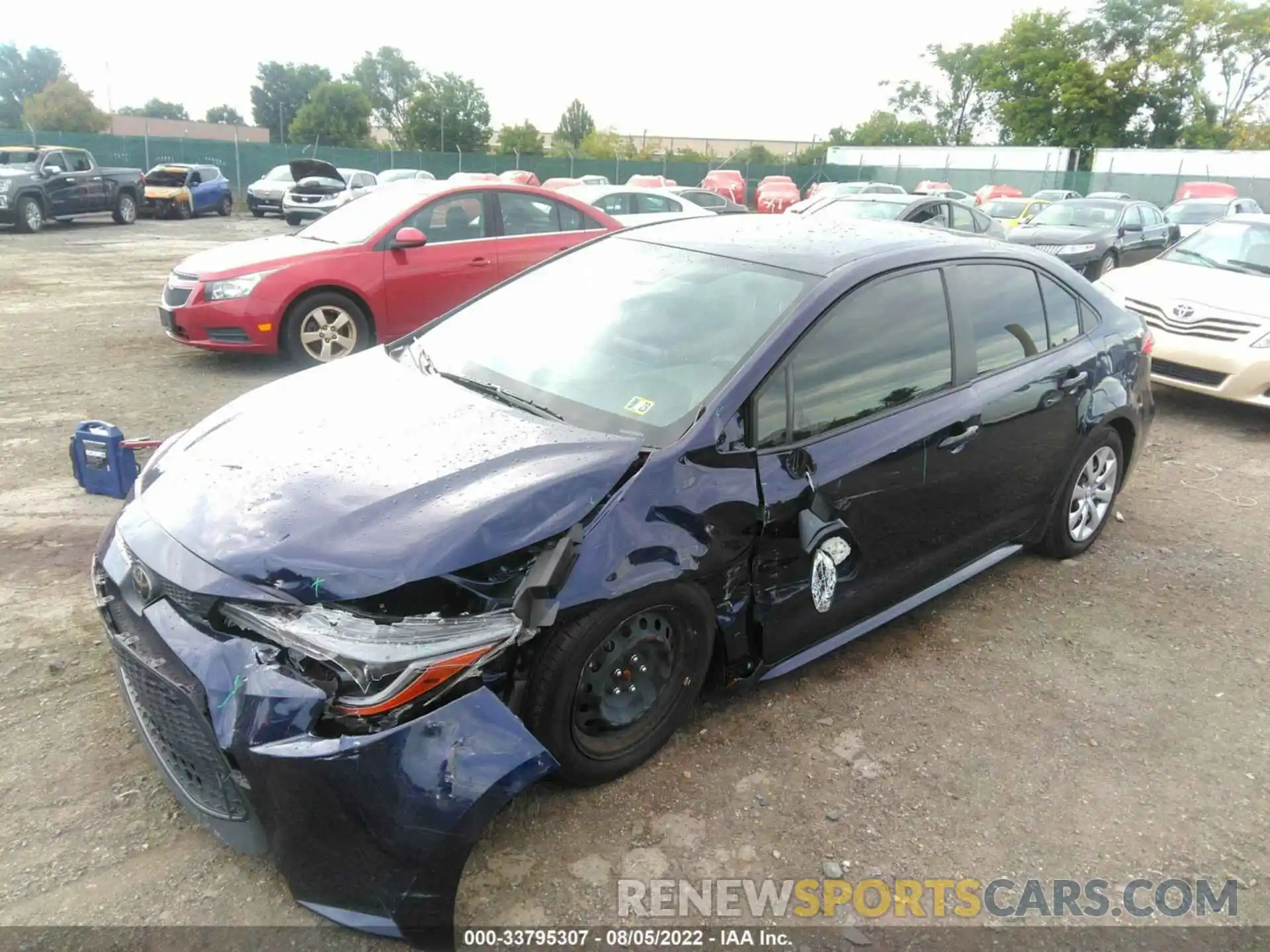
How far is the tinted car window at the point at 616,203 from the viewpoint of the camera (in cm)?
1330

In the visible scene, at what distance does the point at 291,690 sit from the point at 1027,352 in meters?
3.24

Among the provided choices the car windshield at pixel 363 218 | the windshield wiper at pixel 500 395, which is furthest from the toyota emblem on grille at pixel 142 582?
the car windshield at pixel 363 218

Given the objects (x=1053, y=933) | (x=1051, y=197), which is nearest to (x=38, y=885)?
(x=1053, y=933)

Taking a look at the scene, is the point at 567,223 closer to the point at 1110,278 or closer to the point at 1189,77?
the point at 1110,278

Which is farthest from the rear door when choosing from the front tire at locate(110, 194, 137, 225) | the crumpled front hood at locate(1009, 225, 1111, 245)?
the front tire at locate(110, 194, 137, 225)

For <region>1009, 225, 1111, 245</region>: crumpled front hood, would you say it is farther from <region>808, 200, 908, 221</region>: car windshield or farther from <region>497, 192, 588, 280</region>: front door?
<region>497, 192, 588, 280</region>: front door

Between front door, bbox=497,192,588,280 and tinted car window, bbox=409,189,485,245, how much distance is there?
0.67ft

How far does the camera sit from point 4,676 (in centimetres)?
317

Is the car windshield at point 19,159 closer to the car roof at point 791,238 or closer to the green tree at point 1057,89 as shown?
the car roof at point 791,238

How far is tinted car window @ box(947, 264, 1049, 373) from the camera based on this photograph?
12.1 ft

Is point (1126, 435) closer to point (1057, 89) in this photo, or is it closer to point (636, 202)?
point (636, 202)

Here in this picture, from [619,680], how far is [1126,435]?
3.30 m

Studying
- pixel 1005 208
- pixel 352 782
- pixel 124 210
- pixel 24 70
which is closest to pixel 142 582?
pixel 352 782

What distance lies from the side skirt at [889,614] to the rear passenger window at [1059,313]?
0.98 metres
